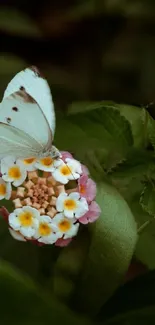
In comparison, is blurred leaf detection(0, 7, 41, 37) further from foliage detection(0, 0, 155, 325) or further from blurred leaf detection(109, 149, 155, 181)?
blurred leaf detection(109, 149, 155, 181)

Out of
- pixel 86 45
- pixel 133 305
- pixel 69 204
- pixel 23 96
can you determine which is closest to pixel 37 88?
pixel 23 96

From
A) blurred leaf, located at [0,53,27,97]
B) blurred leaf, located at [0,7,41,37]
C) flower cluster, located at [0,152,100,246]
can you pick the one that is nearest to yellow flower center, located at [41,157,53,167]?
flower cluster, located at [0,152,100,246]

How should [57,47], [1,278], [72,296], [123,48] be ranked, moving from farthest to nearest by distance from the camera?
[57,47] → [123,48] → [72,296] → [1,278]

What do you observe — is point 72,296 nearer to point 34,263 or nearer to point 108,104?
point 34,263

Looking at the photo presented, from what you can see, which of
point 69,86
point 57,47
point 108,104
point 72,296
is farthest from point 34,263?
point 57,47

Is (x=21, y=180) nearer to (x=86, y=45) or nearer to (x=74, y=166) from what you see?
(x=74, y=166)

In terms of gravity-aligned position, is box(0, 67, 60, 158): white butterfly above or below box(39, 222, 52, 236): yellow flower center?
above

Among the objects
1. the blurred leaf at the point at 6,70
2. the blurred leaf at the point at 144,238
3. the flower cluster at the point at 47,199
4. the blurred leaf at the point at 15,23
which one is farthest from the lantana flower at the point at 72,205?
the blurred leaf at the point at 15,23
